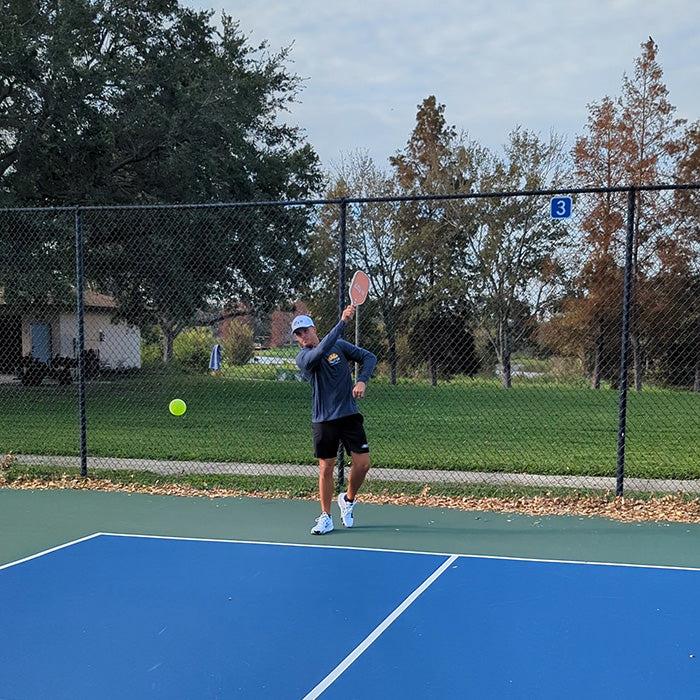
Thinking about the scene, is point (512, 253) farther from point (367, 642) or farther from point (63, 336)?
point (367, 642)

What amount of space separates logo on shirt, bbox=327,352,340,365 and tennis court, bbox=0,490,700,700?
1.44 meters

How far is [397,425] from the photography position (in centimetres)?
1465

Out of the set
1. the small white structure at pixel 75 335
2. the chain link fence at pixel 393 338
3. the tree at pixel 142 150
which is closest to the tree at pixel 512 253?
the chain link fence at pixel 393 338

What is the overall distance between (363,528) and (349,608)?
216 centimetres

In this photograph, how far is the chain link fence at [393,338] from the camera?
10289 millimetres

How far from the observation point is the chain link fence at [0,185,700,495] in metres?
10.3

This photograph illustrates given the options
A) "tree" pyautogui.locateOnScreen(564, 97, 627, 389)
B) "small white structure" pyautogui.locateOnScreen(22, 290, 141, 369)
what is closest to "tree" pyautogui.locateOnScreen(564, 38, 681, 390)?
"tree" pyautogui.locateOnScreen(564, 97, 627, 389)

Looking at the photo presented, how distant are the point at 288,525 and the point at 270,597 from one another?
205 cm

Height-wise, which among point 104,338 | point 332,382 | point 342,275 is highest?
point 342,275

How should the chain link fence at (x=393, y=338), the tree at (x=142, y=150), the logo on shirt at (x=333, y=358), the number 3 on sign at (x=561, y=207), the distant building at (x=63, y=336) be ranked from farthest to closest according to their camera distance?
the distant building at (x=63, y=336) < the tree at (x=142, y=150) < the chain link fence at (x=393, y=338) < the number 3 on sign at (x=561, y=207) < the logo on shirt at (x=333, y=358)

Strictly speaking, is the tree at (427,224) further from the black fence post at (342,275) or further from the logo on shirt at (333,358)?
the logo on shirt at (333,358)

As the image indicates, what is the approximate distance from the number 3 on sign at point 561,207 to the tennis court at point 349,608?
2.88 meters

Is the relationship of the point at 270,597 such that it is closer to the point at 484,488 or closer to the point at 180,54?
the point at 484,488

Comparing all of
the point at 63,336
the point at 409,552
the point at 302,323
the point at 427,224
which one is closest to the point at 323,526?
the point at 409,552
